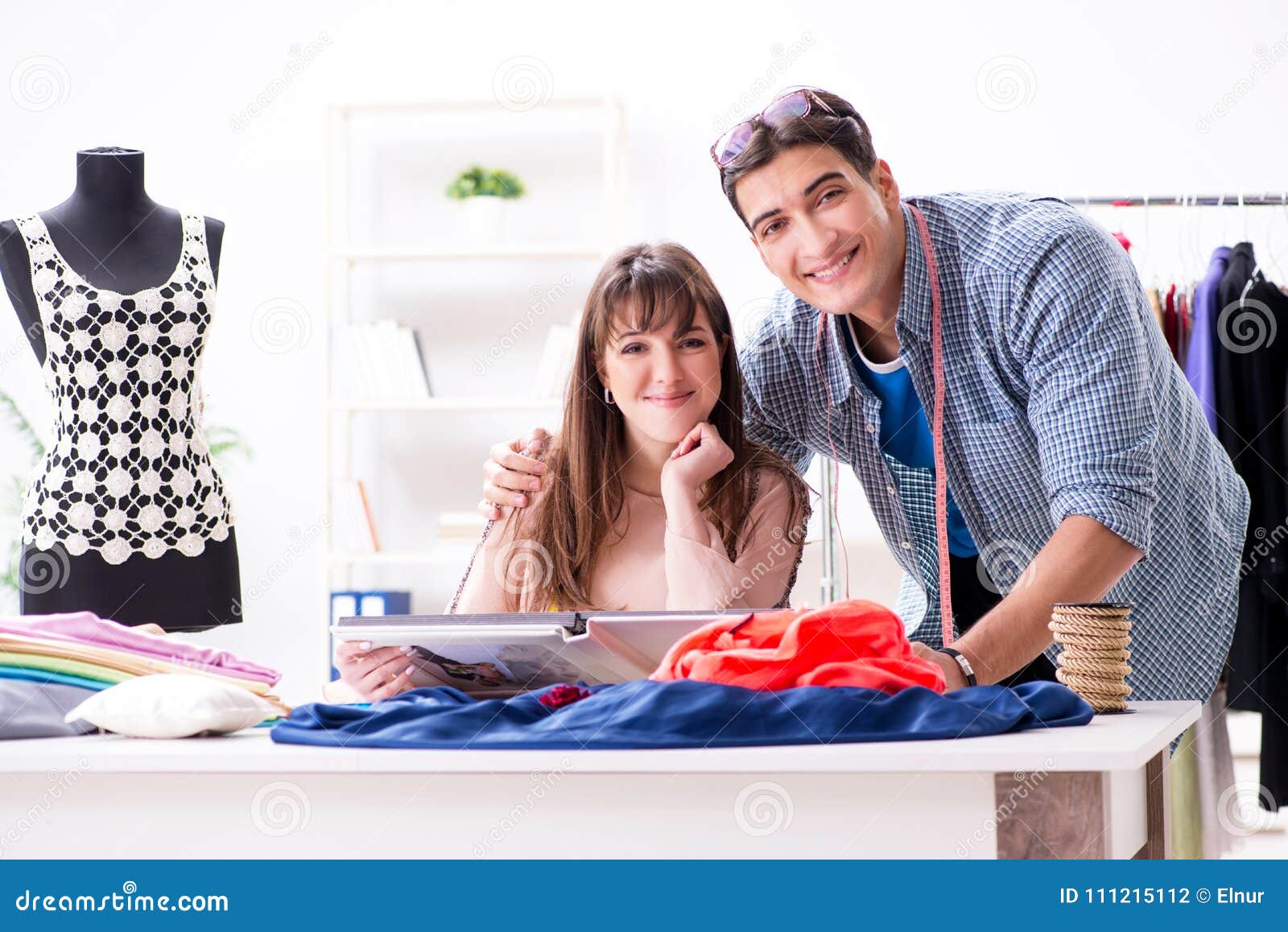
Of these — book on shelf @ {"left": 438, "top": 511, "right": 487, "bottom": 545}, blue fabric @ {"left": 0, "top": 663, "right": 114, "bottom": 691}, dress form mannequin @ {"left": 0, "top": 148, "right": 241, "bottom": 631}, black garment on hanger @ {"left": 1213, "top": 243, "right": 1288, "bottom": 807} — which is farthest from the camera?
book on shelf @ {"left": 438, "top": 511, "right": 487, "bottom": 545}

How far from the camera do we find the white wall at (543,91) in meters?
3.73

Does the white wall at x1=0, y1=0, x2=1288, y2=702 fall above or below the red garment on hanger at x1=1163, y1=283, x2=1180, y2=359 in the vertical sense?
above

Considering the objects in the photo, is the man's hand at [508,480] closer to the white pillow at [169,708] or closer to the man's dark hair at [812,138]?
the man's dark hair at [812,138]

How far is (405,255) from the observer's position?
3719 mm

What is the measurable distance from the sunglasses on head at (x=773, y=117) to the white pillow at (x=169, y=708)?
0.88 m

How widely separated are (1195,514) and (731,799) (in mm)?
1080

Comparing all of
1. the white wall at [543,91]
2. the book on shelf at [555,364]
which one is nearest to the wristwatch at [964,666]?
the white wall at [543,91]

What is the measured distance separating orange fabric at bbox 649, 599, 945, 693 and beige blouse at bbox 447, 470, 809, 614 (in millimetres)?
681

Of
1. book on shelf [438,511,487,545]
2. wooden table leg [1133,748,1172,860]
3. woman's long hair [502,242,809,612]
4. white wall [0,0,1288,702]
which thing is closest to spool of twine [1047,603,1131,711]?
wooden table leg [1133,748,1172,860]

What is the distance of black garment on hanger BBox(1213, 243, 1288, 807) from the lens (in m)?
2.61

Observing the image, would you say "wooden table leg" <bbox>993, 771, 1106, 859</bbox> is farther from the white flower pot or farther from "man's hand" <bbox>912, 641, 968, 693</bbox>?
the white flower pot

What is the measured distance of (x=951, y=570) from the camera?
5.81 feet
